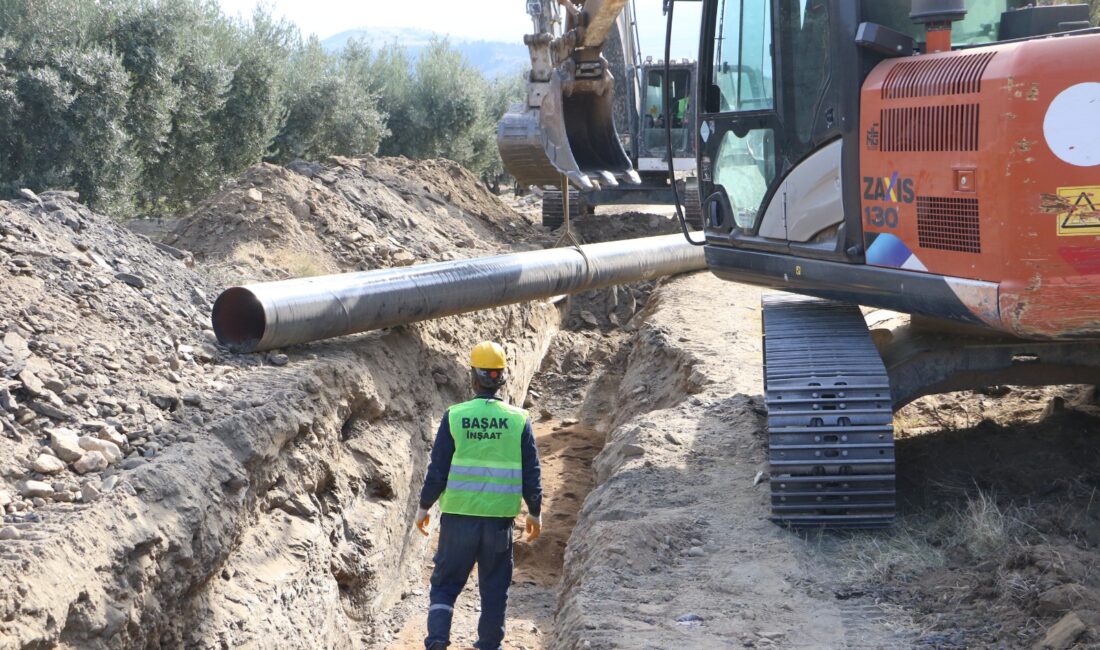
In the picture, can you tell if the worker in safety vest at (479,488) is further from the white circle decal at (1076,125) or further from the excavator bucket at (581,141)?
the excavator bucket at (581,141)

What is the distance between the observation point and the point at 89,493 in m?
5.50

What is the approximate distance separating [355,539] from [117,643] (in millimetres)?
2620

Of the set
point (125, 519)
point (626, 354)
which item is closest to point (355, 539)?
point (125, 519)

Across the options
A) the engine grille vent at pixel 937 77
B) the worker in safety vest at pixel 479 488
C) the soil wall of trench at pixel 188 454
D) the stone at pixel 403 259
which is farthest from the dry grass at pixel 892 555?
the stone at pixel 403 259

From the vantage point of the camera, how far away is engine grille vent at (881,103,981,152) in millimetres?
5082

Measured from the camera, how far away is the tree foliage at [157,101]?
14.6 m

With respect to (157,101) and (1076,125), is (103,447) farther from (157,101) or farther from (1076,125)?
(157,101)

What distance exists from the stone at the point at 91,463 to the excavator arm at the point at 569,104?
7.99m

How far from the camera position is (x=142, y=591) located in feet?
17.2

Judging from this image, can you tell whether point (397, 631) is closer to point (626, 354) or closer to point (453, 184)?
point (626, 354)

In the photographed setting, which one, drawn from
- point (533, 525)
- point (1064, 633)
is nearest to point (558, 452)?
point (533, 525)

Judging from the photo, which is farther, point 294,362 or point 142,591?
point 294,362

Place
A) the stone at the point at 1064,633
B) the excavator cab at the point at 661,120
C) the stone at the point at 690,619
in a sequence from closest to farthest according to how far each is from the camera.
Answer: the stone at the point at 1064,633, the stone at the point at 690,619, the excavator cab at the point at 661,120

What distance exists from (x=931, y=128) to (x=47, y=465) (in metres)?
4.91
